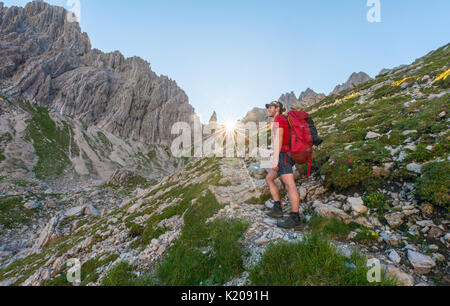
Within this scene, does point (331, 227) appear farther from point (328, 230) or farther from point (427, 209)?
point (427, 209)

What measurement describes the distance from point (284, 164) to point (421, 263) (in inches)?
149

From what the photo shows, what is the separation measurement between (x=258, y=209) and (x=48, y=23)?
221441mm

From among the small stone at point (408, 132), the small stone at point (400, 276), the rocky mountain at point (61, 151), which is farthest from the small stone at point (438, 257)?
the rocky mountain at point (61, 151)

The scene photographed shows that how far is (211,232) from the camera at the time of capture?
6.55 meters

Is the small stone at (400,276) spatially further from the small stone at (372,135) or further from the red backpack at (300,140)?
the small stone at (372,135)

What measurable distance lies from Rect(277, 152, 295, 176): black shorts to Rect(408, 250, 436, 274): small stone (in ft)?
11.2

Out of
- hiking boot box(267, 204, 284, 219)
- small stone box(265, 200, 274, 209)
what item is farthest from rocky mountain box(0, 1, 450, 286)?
hiking boot box(267, 204, 284, 219)

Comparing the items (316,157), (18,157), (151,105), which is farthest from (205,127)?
(316,157)

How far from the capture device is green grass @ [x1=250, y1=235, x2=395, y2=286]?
3.28m

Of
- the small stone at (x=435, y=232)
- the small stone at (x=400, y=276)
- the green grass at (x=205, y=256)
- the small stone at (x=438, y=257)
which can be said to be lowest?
the green grass at (x=205, y=256)

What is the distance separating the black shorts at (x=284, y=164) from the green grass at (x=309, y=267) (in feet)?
8.04

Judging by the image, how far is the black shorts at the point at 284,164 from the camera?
20.7 ft
